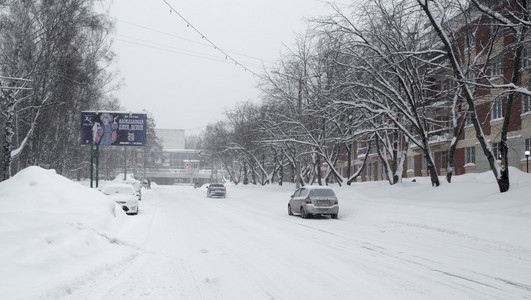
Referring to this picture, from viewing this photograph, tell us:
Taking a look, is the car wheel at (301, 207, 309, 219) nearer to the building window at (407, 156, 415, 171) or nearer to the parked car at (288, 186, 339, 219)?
the parked car at (288, 186, 339, 219)

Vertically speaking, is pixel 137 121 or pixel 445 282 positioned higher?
pixel 137 121

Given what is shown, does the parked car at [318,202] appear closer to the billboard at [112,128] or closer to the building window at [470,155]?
the billboard at [112,128]

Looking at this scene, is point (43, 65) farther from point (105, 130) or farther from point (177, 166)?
point (177, 166)

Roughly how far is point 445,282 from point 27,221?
7.71m

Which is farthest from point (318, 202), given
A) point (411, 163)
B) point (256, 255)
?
point (411, 163)

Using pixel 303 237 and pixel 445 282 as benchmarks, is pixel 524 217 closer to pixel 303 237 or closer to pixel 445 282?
pixel 303 237

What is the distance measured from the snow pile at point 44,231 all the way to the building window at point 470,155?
29234 millimetres

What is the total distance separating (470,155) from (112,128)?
26713mm

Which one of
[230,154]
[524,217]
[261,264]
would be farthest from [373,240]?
[230,154]

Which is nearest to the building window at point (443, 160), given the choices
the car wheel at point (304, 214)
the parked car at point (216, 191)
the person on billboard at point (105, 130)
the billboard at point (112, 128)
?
the parked car at point (216, 191)

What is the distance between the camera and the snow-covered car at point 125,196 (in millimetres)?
20469

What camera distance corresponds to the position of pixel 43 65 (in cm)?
2634

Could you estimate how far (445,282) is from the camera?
7.29m

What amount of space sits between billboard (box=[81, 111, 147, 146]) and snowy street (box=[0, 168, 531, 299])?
16.5 meters
